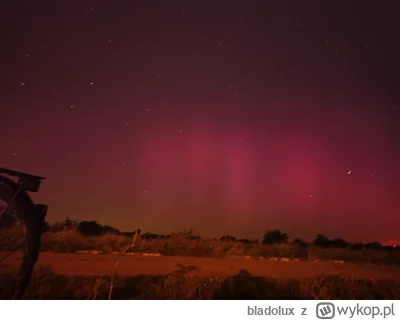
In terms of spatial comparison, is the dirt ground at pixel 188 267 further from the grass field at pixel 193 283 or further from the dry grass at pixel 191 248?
the dry grass at pixel 191 248

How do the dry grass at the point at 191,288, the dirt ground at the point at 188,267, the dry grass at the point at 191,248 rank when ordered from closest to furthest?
the dry grass at the point at 191,288, the dirt ground at the point at 188,267, the dry grass at the point at 191,248

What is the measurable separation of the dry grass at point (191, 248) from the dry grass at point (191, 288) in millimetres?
3149

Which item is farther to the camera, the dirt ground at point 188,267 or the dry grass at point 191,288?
the dirt ground at point 188,267

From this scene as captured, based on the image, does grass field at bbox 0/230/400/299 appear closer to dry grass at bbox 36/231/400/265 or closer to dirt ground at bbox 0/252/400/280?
dirt ground at bbox 0/252/400/280

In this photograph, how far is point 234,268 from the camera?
28.4 ft

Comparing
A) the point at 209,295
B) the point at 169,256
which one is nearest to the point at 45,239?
the point at 169,256

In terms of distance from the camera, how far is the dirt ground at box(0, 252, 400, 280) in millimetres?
7625

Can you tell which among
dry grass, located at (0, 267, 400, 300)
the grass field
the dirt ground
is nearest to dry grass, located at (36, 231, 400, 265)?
the grass field

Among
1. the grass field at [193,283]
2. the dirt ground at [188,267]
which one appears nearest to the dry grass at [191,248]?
the grass field at [193,283]

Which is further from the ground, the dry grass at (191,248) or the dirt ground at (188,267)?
the dry grass at (191,248)

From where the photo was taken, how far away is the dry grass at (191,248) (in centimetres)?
1049

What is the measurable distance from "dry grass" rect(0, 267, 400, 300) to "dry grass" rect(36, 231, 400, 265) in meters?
3.15
